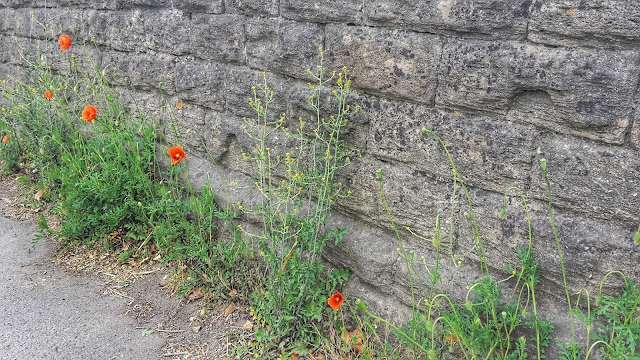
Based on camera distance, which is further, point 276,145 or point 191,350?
point 276,145

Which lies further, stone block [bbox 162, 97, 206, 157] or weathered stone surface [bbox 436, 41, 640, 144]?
stone block [bbox 162, 97, 206, 157]

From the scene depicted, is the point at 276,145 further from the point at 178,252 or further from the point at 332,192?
the point at 178,252

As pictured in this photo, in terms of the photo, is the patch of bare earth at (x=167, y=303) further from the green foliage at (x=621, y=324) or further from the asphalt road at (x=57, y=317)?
the green foliage at (x=621, y=324)

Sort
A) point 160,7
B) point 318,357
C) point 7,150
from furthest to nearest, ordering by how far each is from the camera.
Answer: point 7,150 < point 160,7 < point 318,357

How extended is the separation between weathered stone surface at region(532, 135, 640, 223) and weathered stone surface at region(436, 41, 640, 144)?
57 millimetres

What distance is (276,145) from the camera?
3107mm

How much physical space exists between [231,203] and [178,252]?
1.51 ft

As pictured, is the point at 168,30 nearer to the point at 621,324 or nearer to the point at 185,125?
the point at 185,125

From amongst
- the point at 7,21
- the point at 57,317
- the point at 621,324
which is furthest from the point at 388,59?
the point at 7,21

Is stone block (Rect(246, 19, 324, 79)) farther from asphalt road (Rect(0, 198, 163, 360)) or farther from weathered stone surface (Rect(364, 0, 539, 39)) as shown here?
asphalt road (Rect(0, 198, 163, 360))

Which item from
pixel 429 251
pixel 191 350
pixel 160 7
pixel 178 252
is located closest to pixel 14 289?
pixel 178 252

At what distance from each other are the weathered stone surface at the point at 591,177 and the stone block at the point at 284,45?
1270mm

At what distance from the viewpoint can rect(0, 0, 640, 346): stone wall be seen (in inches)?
75.9

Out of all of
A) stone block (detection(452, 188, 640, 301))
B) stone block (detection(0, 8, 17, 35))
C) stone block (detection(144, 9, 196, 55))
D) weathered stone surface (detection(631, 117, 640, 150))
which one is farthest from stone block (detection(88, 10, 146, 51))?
weathered stone surface (detection(631, 117, 640, 150))
